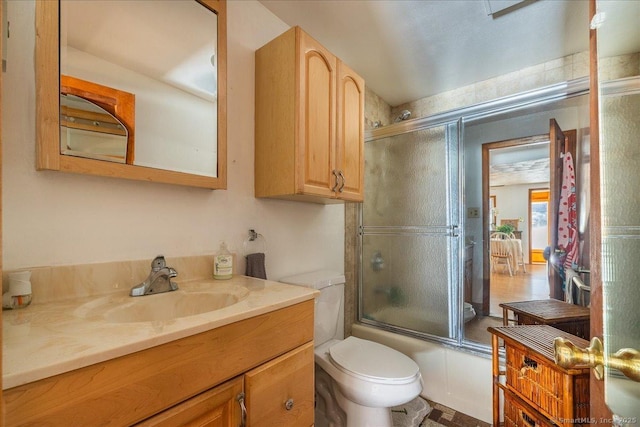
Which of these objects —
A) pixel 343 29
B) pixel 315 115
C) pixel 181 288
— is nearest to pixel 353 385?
pixel 181 288

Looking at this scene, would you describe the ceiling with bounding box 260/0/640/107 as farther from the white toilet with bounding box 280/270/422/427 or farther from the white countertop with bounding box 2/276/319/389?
the white countertop with bounding box 2/276/319/389

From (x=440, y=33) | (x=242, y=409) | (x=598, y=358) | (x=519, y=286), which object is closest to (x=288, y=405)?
(x=242, y=409)

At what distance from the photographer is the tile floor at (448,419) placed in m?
1.70

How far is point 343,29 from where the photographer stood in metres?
1.85

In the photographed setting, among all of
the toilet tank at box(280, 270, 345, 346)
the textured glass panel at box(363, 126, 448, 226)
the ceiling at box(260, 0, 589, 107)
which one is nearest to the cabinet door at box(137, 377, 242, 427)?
the toilet tank at box(280, 270, 345, 346)

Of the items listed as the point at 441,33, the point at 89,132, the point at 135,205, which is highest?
the point at 441,33

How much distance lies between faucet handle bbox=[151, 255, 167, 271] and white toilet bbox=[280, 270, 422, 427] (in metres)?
0.71

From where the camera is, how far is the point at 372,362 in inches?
56.6

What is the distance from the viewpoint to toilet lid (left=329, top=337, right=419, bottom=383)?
131 centimetres

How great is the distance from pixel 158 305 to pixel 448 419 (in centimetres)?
179

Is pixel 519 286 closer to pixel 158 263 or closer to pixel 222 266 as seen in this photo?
pixel 222 266

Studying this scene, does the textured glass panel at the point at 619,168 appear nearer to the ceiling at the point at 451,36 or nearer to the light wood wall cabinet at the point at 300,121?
the light wood wall cabinet at the point at 300,121

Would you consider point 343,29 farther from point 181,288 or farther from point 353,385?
point 353,385

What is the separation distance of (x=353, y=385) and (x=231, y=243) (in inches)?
34.9
